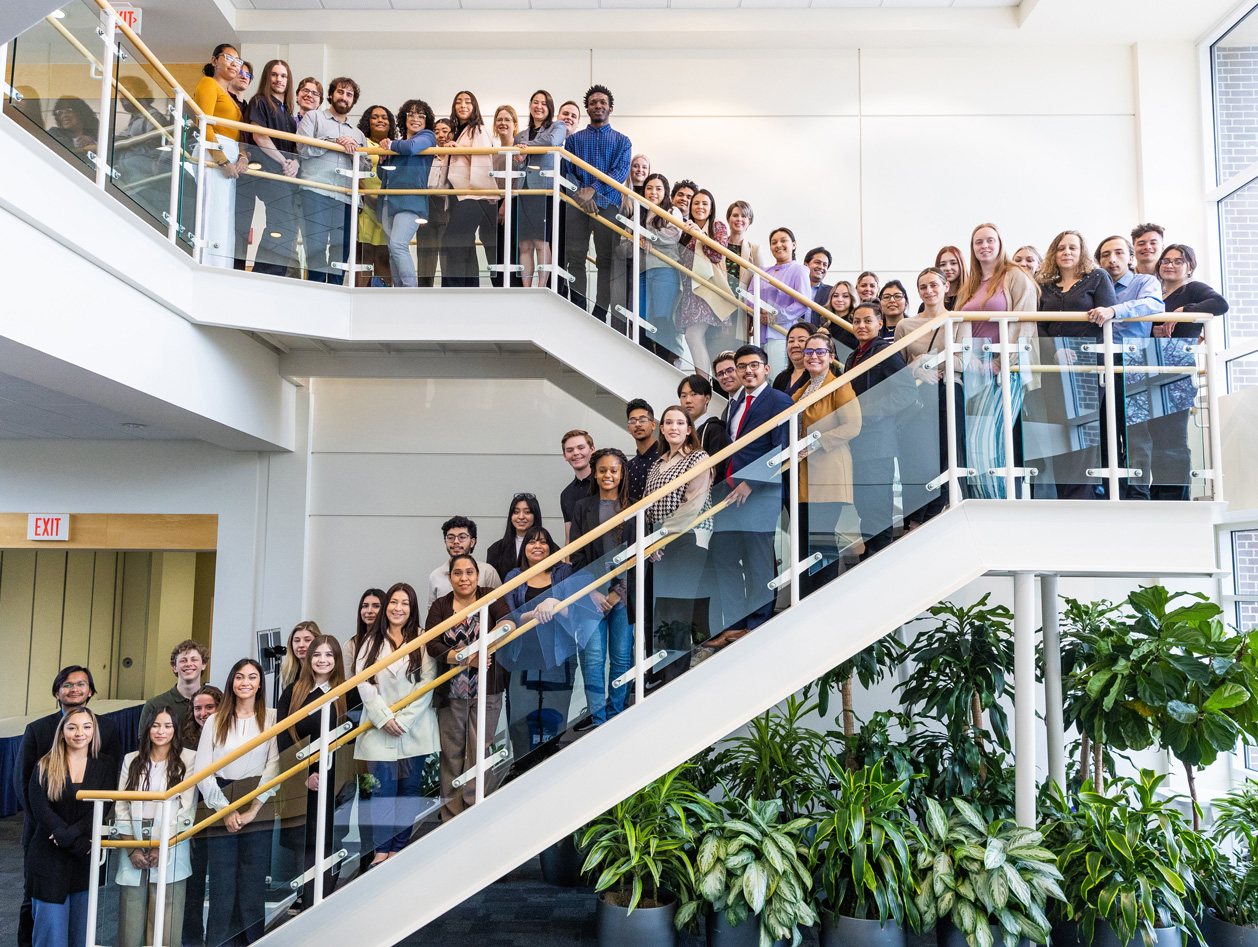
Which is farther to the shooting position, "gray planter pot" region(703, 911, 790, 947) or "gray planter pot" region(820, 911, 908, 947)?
"gray planter pot" region(703, 911, 790, 947)

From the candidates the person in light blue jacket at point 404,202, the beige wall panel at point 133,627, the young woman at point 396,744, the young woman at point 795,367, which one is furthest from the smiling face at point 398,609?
the beige wall panel at point 133,627

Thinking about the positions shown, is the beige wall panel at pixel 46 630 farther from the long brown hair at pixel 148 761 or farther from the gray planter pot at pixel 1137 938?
the gray planter pot at pixel 1137 938

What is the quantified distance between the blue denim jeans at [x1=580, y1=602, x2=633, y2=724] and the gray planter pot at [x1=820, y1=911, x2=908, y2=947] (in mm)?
1793

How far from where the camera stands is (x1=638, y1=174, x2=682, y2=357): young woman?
562 cm

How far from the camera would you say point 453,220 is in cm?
577

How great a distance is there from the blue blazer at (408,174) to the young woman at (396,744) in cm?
326

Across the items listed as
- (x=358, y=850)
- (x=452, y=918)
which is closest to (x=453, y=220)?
(x=358, y=850)

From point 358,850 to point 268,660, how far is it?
349 centimetres

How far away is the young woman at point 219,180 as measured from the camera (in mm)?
5348

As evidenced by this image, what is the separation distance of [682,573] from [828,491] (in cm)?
82

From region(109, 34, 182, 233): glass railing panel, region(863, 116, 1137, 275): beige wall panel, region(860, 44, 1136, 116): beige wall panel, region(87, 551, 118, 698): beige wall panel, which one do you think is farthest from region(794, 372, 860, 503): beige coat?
region(87, 551, 118, 698): beige wall panel

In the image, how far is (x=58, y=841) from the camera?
156 inches

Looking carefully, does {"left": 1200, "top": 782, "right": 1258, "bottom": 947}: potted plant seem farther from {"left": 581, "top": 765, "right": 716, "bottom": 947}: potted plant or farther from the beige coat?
the beige coat

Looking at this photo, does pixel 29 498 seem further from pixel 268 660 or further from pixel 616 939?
pixel 616 939
